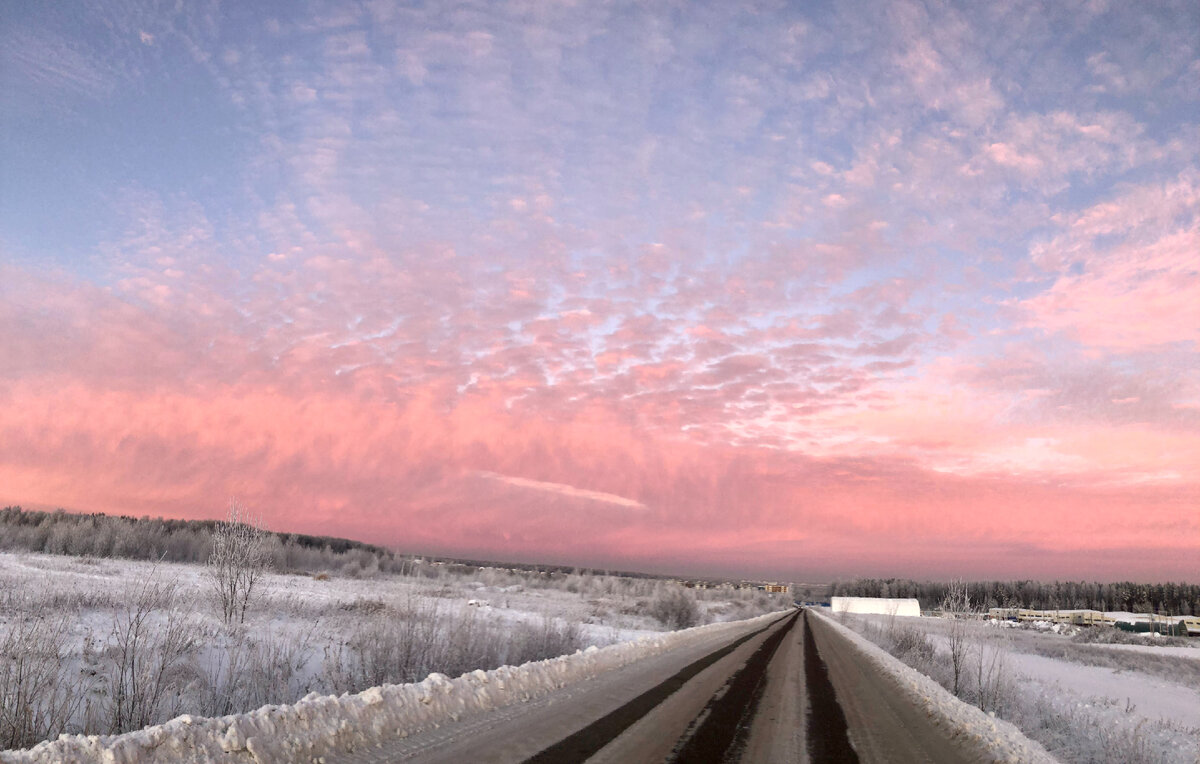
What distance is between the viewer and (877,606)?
422 ft

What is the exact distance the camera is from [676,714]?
10062 mm

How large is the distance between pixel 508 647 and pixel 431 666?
5433 mm

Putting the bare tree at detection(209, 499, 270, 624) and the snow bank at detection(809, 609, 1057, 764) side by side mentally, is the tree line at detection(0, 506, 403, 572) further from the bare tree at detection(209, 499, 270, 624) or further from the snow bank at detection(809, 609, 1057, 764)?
the snow bank at detection(809, 609, 1057, 764)

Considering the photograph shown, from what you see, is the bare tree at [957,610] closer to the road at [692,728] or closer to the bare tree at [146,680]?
the road at [692,728]

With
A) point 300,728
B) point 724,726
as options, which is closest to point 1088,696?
point 724,726

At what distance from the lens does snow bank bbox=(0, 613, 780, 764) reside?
5133mm

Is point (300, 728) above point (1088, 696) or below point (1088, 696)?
above

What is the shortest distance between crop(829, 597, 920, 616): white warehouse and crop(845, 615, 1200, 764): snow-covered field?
76.5 meters

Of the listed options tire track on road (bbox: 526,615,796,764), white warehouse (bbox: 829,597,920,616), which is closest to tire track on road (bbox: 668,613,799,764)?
tire track on road (bbox: 526,615,796,764)

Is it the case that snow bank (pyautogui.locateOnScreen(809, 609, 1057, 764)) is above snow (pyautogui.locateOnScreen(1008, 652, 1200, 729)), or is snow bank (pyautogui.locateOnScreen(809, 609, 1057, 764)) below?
above

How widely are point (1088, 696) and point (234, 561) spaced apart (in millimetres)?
31126

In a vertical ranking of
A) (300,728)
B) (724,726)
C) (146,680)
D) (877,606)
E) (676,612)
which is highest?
(300,728)

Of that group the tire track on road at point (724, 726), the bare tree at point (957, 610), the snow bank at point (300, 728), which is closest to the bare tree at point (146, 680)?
the snow bank at point (300, 728)

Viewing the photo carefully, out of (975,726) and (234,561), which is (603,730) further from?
(234,561)
